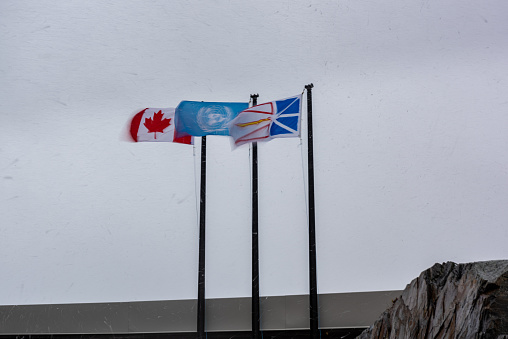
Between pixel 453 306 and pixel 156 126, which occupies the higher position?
pixel 156 126

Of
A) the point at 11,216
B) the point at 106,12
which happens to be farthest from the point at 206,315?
the point at 106,12

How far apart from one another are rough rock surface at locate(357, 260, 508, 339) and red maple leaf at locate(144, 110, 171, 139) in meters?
8.38

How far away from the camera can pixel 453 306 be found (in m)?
2.17

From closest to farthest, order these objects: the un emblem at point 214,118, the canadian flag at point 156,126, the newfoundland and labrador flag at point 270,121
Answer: the newfoundland and labrador flag at point 270,121 < the un emblem at point 214,118 < the canadian flag at point 156,126

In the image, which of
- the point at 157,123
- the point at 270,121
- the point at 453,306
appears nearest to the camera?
the point at 453,306

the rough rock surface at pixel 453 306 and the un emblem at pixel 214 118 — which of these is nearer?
the rough rock surface at pixel 453 306

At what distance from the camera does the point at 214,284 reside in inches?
514

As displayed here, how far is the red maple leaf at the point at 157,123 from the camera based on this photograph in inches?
426

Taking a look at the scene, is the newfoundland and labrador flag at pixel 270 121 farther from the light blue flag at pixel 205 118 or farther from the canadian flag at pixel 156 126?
the canadian flag at pixel 156 126

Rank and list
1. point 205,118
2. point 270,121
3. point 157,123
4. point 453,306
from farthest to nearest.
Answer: point 157,123, point 205,118, point 270,121, point 453,306

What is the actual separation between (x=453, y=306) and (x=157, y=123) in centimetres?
927

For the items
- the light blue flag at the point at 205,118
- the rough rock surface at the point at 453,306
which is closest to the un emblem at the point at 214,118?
the light blue flag at the point at 205,118

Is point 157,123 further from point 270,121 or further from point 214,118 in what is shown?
point 270,121

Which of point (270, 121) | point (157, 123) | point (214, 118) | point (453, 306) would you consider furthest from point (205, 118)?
point (453, 306)
